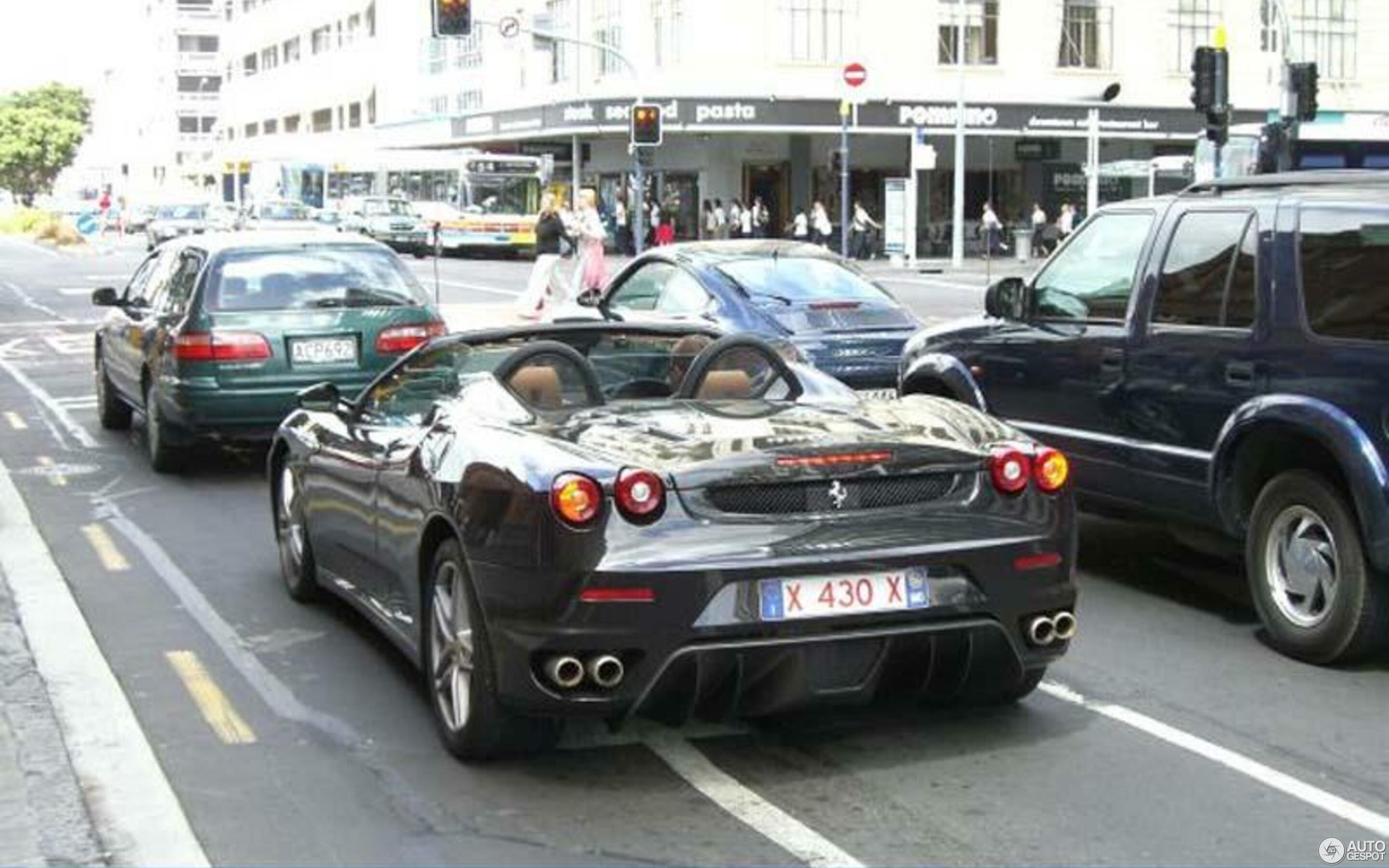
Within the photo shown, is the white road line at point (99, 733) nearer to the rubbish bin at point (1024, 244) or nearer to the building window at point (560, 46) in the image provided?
the rubbish bin at point (1024, 244)

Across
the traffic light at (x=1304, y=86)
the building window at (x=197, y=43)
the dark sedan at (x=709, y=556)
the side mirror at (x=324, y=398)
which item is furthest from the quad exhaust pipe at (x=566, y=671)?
the building window at (x=197, y=43)

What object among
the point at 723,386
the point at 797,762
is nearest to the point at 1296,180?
the point at 723,386

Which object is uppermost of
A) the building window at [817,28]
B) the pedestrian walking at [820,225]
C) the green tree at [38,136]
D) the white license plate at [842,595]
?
the green tree at [38,136]

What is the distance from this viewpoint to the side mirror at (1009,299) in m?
8.71

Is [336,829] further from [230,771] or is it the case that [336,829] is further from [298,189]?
[298,189]

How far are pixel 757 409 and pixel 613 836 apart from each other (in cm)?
178

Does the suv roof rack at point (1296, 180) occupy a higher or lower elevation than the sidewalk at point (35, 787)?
higher

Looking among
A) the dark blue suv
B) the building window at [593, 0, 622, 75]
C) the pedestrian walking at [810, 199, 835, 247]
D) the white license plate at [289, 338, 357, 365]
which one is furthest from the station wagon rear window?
the building window at [593, 0, 622, 75]

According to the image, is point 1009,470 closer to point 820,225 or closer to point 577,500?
point 577,500

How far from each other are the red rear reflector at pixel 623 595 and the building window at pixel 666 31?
50.3 metres

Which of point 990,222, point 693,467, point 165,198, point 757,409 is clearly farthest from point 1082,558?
point 165,198

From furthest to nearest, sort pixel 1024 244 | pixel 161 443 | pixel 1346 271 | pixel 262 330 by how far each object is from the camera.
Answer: pixel 1024 244 < pixel 161 443 < pixel 262 330 < pixel 1346 271

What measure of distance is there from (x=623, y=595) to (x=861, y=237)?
1775 inches

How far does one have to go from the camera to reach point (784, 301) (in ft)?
43.2
